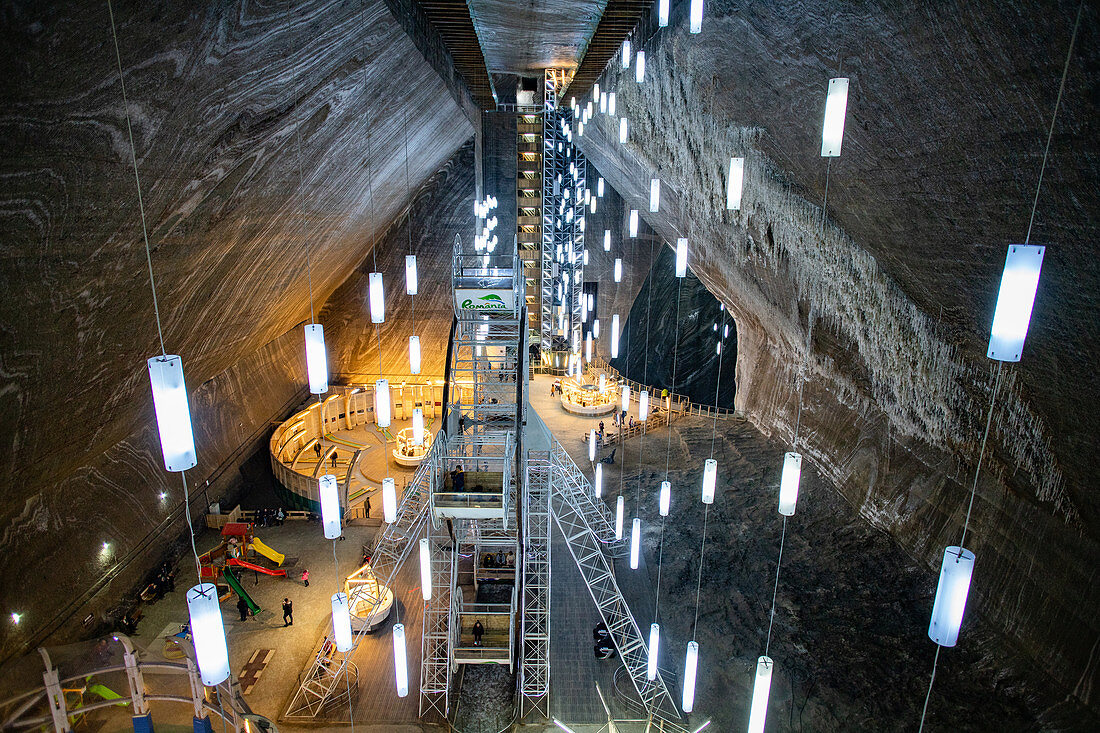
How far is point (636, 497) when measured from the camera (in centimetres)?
1455

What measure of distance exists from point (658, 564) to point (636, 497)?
2344 mm

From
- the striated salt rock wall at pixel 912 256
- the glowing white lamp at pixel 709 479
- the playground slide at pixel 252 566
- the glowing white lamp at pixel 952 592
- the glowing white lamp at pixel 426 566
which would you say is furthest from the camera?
the playground slide at pixel 252 566

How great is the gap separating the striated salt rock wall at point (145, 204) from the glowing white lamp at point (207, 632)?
2.64 m

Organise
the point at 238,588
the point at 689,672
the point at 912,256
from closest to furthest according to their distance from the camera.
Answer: the point at 912,256 < the point at 689,672 < the point at 238,588

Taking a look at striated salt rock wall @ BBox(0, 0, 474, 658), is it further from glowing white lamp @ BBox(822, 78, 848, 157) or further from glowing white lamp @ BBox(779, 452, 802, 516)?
glowing white lamp @ BBox(779, 452, 802, 516)

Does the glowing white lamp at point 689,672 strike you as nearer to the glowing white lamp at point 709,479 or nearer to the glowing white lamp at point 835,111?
the glowing white lamp at point 709,479

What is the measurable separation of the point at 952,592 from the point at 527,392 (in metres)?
7.78

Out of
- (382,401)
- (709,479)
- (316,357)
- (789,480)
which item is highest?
(316,357)

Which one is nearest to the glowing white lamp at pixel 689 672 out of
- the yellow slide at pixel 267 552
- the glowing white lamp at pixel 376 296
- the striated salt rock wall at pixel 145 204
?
the glowing white lamp at pixel 376 296

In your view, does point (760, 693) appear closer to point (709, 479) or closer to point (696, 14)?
point (709, 479)

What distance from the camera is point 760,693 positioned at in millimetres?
5113

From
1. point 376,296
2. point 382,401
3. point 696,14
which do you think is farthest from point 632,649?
point 696,14

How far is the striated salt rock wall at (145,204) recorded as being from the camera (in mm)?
4020

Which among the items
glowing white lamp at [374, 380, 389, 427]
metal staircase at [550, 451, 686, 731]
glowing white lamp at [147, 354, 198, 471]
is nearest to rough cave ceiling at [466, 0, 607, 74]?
glowing white lamp at [374, 380, 389, 427]
